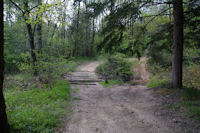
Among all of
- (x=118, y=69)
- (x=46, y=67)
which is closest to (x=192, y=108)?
(x=46, y=67)

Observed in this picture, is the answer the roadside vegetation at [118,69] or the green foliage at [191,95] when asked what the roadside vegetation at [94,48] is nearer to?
the green foliage at [191,95]

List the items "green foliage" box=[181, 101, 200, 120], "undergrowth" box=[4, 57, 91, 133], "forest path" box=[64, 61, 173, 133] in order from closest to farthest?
1. "undergrowth" box=[4, 57, 91, 133]
2. "forest path" box=[64, 61, 173, 133]
3. "green foliage" box=[181, 101, 200, 120]

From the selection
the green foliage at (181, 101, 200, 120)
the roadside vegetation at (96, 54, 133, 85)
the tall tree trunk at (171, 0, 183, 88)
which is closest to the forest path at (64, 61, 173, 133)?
the green foliage at (181, 101, 200, 120)

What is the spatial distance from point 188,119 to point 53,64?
259 inches

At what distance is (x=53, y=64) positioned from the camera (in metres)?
7.47

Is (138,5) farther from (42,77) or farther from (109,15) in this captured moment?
(42,77)

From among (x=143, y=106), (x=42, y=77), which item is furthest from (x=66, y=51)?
(x=143, y=106)

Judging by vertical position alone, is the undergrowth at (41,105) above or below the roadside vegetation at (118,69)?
below

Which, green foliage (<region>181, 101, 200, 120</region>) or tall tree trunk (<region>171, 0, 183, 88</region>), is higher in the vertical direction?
tall tree trunk (<region>171, 0, 183, 88</region>)

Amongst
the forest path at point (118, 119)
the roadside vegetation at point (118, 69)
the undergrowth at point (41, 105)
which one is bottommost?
the forest path at point (118, 119)

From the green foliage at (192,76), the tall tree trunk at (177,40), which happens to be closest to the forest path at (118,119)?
the tall tree trunk at (177,40)

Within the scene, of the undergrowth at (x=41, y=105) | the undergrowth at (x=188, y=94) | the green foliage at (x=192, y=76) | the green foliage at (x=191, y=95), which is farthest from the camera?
the green foliage at (x=192, y=76)

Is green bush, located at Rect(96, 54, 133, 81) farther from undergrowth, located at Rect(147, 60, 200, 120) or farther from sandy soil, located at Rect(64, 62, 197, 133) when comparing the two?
sandy soil, located at Rect(64, 62, 197, 133)

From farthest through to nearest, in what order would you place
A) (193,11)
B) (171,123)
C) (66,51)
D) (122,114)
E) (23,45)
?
1. (23,45)
2. (66,51)
3. (193,11)
4. (122,114)
5. (171,123)
